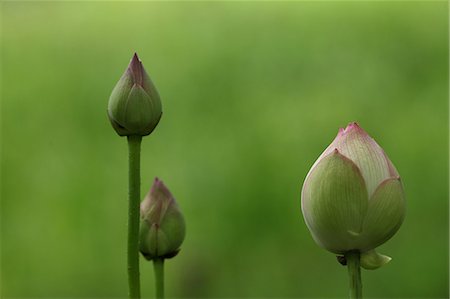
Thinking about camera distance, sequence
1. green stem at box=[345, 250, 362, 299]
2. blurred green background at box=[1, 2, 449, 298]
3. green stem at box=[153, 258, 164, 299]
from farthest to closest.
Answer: blurred green background at box=[1, 2, 449, 298]
green stem at box=[153, 258, 164, 299]
green stem at box=[345, 250, 362, 299]

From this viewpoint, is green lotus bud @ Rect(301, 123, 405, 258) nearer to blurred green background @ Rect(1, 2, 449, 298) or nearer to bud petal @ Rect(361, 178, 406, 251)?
bud petal @ Rect(361, 178, 406, 251)

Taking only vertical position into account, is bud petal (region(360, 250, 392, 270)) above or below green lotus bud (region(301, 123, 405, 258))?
below

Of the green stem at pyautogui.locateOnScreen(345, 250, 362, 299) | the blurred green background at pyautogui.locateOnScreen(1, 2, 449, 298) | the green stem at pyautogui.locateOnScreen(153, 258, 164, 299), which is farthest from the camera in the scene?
the blurred green background at pyautogui.locateOnScreen(1, 2, 449, 298)

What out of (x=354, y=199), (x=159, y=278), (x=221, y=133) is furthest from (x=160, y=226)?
(x=221, y=133)

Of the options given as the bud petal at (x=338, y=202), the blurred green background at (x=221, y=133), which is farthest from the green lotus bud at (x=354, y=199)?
the blurred green background at (x=221, y=133)

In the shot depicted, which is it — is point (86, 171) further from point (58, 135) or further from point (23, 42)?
point (23, 42)

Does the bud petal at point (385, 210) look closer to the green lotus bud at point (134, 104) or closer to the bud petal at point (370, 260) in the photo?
the bud petal at point (370, 260)

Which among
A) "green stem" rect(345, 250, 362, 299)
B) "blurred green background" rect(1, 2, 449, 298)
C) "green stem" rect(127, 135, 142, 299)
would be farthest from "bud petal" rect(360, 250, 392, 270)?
"blurred green background" rect(1, 2, 449, 298)

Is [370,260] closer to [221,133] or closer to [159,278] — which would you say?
[159,278]
